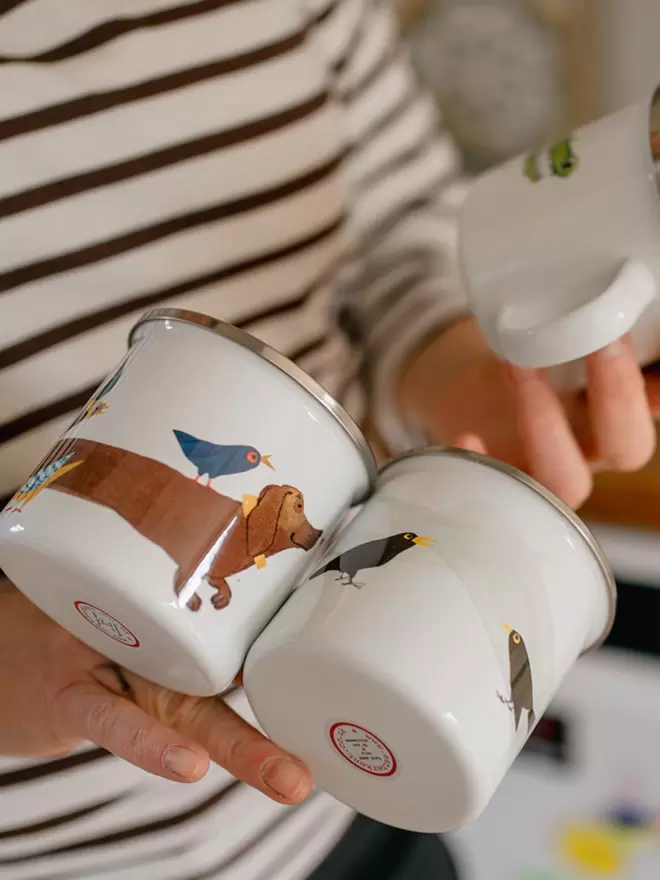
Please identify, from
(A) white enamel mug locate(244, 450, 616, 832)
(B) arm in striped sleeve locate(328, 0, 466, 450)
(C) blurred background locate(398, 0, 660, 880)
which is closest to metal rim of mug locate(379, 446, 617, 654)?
(A) white enamel mug locate(244, 450, 616, 832)

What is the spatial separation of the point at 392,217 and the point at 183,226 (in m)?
0.20

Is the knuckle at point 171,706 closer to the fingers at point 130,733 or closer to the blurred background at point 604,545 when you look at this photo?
the fingers at point 130,733

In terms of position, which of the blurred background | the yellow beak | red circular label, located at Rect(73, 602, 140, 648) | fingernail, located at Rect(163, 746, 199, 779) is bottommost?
the blurred background

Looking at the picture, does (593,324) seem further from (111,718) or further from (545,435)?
(111,718)

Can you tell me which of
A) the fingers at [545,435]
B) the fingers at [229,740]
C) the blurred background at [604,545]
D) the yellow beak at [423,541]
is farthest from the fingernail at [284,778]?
the blurred background at [604,545]

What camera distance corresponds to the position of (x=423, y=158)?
26.4 inches

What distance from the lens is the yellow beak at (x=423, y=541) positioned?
1.20 ft

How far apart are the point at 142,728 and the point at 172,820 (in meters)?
A: 0.20

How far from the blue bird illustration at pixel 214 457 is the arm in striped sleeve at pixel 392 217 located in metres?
0.31

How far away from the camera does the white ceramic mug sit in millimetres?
423

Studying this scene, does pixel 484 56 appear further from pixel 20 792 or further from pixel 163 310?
pixel 20 792

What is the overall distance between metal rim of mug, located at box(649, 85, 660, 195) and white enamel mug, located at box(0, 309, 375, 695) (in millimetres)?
196

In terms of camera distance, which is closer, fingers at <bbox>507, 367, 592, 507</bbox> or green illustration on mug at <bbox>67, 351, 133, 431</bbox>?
green illustration on mug at <bbox>67, 351, 133, 431</bbox>

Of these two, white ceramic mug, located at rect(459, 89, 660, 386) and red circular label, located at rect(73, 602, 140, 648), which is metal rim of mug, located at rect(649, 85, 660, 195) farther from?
red circular label, located at rect(73, 602, 140, 648)
